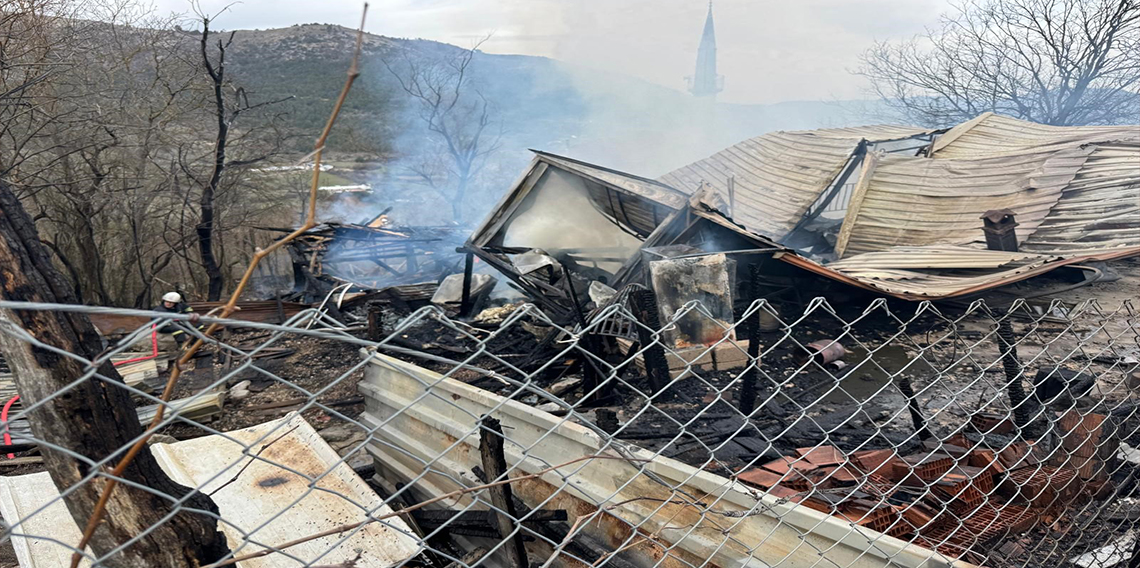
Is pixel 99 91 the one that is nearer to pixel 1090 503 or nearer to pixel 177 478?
pixel 177 478

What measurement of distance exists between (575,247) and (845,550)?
23.0ft

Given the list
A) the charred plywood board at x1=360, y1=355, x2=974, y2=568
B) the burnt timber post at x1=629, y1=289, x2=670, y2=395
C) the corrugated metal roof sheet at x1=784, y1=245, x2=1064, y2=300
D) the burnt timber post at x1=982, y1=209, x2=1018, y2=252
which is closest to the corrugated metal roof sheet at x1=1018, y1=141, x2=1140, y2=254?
the burnt timber post at x1=982, y1=209, x2=1018, y2=252

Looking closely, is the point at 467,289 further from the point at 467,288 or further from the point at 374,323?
the point at 374,323

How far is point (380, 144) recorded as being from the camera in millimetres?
28672

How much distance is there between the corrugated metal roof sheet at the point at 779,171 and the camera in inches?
454

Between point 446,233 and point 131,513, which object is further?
point 446,233

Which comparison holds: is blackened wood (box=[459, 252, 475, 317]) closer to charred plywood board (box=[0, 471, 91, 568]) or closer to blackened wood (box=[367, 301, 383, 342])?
blackened wood (box=[367, 301, 383, 342])

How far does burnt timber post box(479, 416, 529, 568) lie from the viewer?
2092mm

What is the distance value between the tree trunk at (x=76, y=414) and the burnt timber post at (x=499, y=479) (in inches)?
31.0

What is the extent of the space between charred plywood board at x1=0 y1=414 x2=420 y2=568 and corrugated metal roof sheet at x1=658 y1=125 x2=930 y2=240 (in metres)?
8.35

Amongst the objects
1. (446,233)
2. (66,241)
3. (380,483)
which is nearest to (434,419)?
(380,483)

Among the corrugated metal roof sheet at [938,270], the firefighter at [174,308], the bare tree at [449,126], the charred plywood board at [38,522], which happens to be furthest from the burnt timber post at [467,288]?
the bare tree at [449,126]

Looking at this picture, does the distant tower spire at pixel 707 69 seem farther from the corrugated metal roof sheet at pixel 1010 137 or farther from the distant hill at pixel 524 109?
the corrugated metal roof sheet at pixel 1010 137

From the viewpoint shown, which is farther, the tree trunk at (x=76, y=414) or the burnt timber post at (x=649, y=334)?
the burnt timber post at (x=649, y=334)
